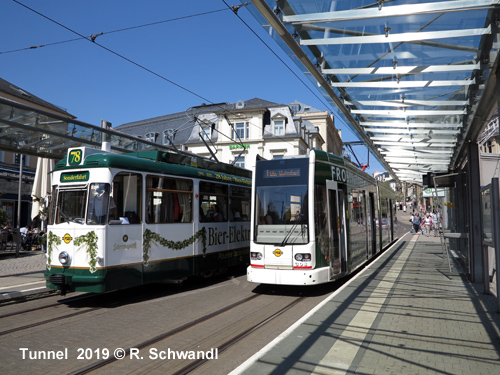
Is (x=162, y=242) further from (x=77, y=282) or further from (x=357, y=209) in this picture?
(x=357, y=209)

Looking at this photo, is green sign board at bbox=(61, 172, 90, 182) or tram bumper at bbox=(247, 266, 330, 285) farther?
tram bumper at bbox=(247, 266, 330, 285)

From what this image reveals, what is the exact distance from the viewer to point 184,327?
6.83 m

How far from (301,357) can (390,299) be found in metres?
4.06

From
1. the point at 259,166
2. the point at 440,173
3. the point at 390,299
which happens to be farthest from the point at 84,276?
the point at 440,173

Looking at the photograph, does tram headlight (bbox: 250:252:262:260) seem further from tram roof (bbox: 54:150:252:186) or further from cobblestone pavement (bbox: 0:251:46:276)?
cobblestone pavement (bbox: 0:251:46:276)

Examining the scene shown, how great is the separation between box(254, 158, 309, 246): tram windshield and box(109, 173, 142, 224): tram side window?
267cm

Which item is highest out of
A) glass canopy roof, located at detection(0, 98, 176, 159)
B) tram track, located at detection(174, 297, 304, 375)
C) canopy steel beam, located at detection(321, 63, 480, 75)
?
canopy steel beam, located at detection(321, 63, 480, 75)

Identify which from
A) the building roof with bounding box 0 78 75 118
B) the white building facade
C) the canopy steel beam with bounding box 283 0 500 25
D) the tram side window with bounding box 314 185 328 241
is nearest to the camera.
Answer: the canopy steel beam with bounding box 283 0 500 25

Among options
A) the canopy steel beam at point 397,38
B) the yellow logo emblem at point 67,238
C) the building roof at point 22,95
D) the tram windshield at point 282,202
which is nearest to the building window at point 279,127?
the building roof at point 22,95

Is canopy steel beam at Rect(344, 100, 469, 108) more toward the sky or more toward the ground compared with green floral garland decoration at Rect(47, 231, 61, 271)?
more toward the sky

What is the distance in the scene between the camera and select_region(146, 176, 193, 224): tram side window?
952 centimetres

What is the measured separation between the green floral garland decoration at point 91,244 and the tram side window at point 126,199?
0.45 metres

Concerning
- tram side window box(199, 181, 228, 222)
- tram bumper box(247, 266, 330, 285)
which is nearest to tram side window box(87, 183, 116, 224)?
tram side window box(199, 181, 228, 222)

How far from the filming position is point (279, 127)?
49031 mm
